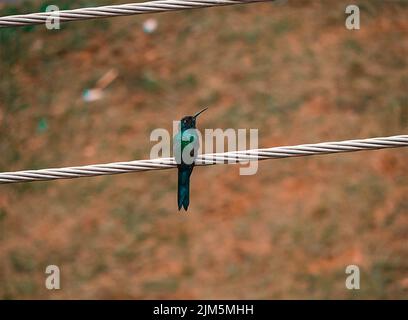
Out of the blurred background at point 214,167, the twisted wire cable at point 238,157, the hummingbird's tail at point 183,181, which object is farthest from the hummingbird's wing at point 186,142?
the blurred background at point 214,167

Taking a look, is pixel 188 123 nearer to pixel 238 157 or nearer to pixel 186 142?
pixel 186 142

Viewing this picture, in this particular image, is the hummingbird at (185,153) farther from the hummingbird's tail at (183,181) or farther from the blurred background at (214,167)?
the blurred background at (214,167)

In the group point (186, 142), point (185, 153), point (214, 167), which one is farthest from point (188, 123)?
point (214, 167)

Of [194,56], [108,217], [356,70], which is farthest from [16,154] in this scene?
[356,70]

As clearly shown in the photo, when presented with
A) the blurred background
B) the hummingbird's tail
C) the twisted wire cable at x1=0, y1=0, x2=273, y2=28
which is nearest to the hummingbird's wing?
the hummingbird's tail

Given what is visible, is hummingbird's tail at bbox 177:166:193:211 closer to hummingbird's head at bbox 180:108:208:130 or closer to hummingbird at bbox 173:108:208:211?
hummingbird at bbox 173:108:208:211
